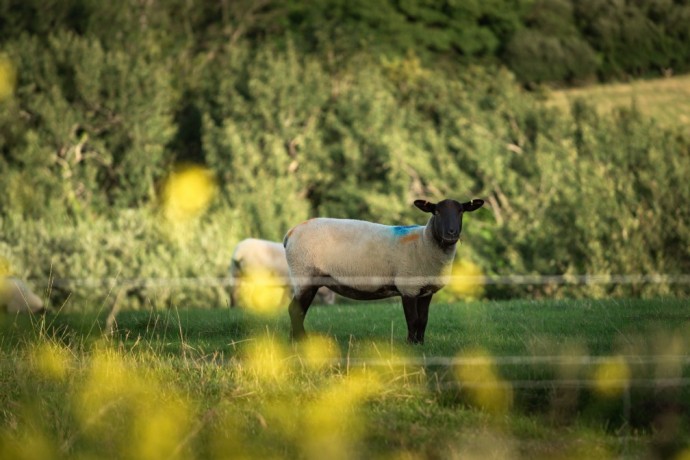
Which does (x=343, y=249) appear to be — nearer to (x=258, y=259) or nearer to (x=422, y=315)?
(x=422, y=315)

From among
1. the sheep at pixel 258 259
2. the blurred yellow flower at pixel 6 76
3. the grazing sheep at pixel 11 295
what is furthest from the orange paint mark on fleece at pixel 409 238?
the blurred yellow flower at pixel 6 76

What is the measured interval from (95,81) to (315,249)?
46514mm

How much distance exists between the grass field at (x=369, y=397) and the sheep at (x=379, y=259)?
1.75 feet

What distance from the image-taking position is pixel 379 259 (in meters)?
13.8

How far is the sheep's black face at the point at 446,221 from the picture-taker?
13.2 metres

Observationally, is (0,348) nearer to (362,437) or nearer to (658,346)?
(362,437)

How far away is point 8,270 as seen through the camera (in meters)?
37.2

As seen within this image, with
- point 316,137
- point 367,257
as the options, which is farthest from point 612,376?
point 316,137

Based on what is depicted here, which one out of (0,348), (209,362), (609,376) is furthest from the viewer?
(0,348)

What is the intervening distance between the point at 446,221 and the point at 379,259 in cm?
92

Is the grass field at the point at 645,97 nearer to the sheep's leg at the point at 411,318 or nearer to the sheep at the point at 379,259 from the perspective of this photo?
the sheep at the point at 379,259

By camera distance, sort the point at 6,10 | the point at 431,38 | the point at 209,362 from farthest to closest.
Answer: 1. the point at 431,38
2. the point at 6,10
3. the point at 209,362

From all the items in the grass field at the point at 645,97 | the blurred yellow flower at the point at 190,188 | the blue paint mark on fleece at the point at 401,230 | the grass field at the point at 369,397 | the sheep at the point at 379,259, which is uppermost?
the blue paint mark on fleece at the point at 401,230

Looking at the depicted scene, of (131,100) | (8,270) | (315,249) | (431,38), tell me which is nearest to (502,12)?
(431,38)
